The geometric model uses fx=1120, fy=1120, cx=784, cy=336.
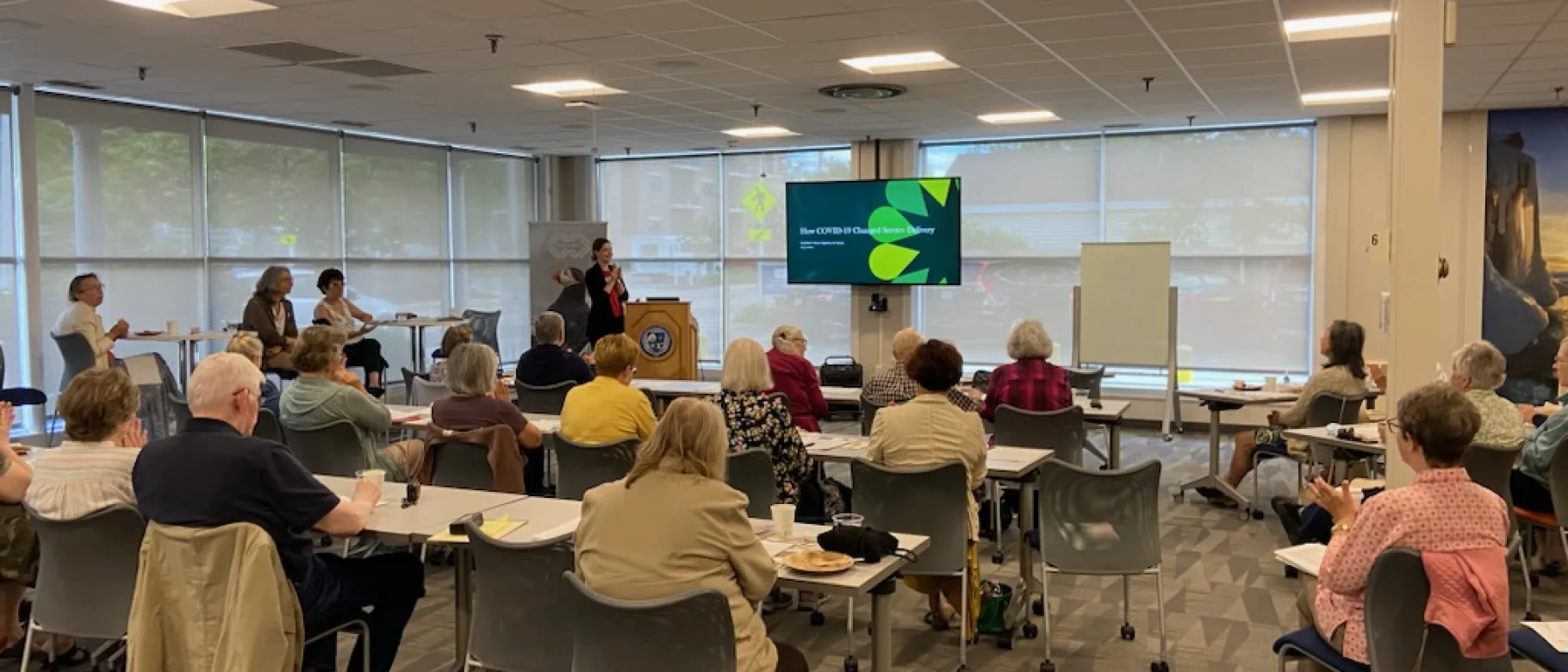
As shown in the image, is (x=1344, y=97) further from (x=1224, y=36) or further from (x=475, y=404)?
(x=475, y=404)

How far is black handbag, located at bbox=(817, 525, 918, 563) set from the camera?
3266mm

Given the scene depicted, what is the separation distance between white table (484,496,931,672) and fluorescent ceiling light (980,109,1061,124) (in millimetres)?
7231

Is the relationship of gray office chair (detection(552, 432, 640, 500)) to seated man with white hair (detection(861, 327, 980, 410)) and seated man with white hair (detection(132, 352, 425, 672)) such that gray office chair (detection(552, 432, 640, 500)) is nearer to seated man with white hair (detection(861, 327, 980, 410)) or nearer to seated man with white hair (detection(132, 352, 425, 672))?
seated man with white hair (detection(132, 352, 425, 672))

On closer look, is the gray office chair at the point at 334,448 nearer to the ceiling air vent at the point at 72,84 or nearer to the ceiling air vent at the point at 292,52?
the ceiling air vent at the point at 292,52

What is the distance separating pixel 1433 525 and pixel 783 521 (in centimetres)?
180

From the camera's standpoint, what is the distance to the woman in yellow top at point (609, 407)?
5.16 meters

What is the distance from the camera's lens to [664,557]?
2.76 m

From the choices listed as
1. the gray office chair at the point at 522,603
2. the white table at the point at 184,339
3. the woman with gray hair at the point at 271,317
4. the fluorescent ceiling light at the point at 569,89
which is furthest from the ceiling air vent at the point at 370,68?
the gray office chair at the point at 522,603

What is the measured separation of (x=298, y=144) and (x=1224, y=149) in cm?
926

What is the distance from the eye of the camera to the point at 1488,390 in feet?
17.6

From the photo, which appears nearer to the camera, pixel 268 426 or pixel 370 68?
pixel 268 426

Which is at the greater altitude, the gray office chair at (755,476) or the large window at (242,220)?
the large window at (242,220)

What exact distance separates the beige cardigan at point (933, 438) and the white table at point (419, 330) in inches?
308

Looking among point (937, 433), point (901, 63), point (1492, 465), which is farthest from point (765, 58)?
point (1492, 465)
